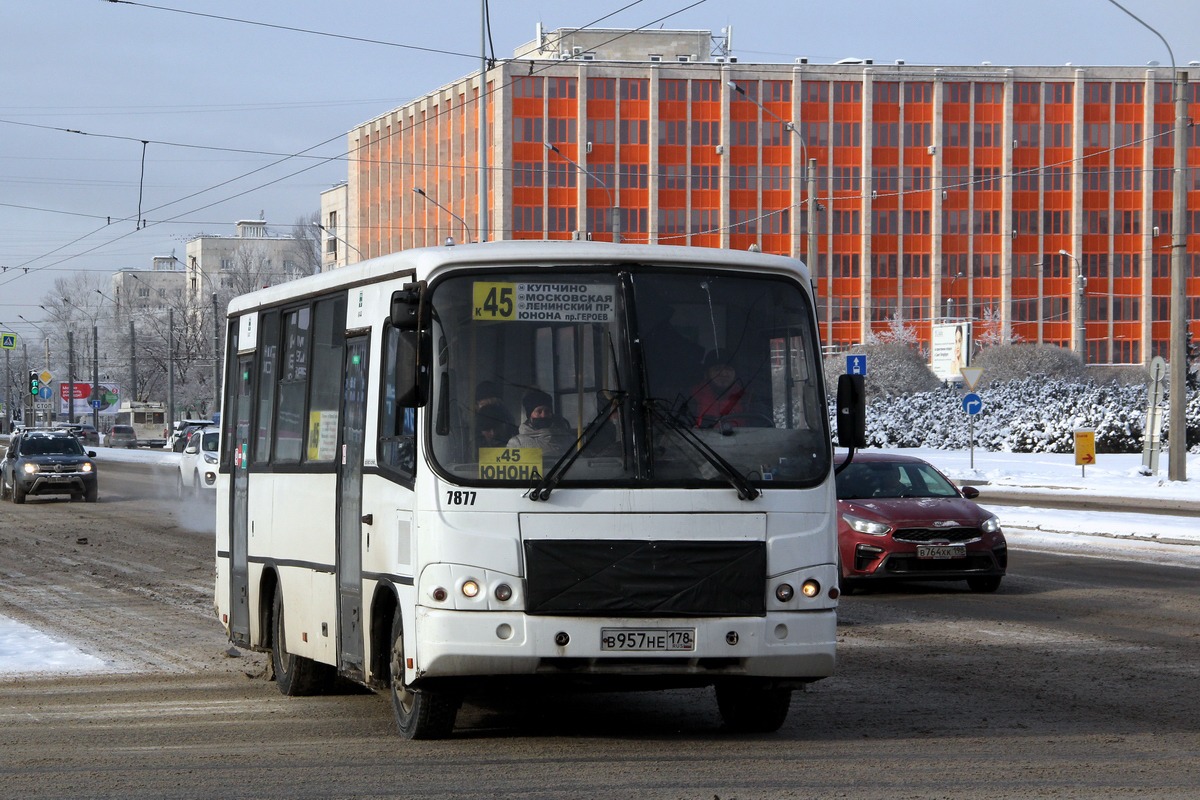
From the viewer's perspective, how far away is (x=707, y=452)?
863 cm

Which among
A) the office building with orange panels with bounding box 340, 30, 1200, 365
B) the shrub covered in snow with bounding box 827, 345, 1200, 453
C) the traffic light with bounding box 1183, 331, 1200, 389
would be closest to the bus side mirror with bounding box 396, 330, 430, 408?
the shrub covered in snow with bounding box 827, 345, 1200, 453

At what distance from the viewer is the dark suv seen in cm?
3894

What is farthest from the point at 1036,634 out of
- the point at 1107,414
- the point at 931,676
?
the point at 1107,414

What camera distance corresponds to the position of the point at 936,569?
56.1ft

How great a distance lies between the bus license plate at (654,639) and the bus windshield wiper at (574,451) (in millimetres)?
750

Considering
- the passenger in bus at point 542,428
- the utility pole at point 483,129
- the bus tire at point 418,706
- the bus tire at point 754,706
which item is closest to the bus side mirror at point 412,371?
the passenger in bus at point 542,428

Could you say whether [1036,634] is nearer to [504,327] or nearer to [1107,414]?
[504,327]

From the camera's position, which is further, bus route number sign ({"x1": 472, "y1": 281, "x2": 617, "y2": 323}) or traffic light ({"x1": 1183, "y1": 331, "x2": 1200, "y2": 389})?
traffic light ({"x1": 1183, "y1": 331, "x2": 1200, "y2": 389})

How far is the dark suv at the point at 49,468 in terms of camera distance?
38.9m

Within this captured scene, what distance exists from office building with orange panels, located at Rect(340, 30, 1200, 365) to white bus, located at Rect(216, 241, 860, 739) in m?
94.0

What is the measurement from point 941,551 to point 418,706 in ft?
30.3

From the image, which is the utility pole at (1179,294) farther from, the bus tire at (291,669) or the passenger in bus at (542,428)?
the passenger in bus at (542,428)

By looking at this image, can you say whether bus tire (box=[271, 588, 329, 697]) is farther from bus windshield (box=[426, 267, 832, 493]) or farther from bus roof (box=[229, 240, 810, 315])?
bus windshield (box=[426, 267, 832, 493])

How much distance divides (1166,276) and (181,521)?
90.7 m
